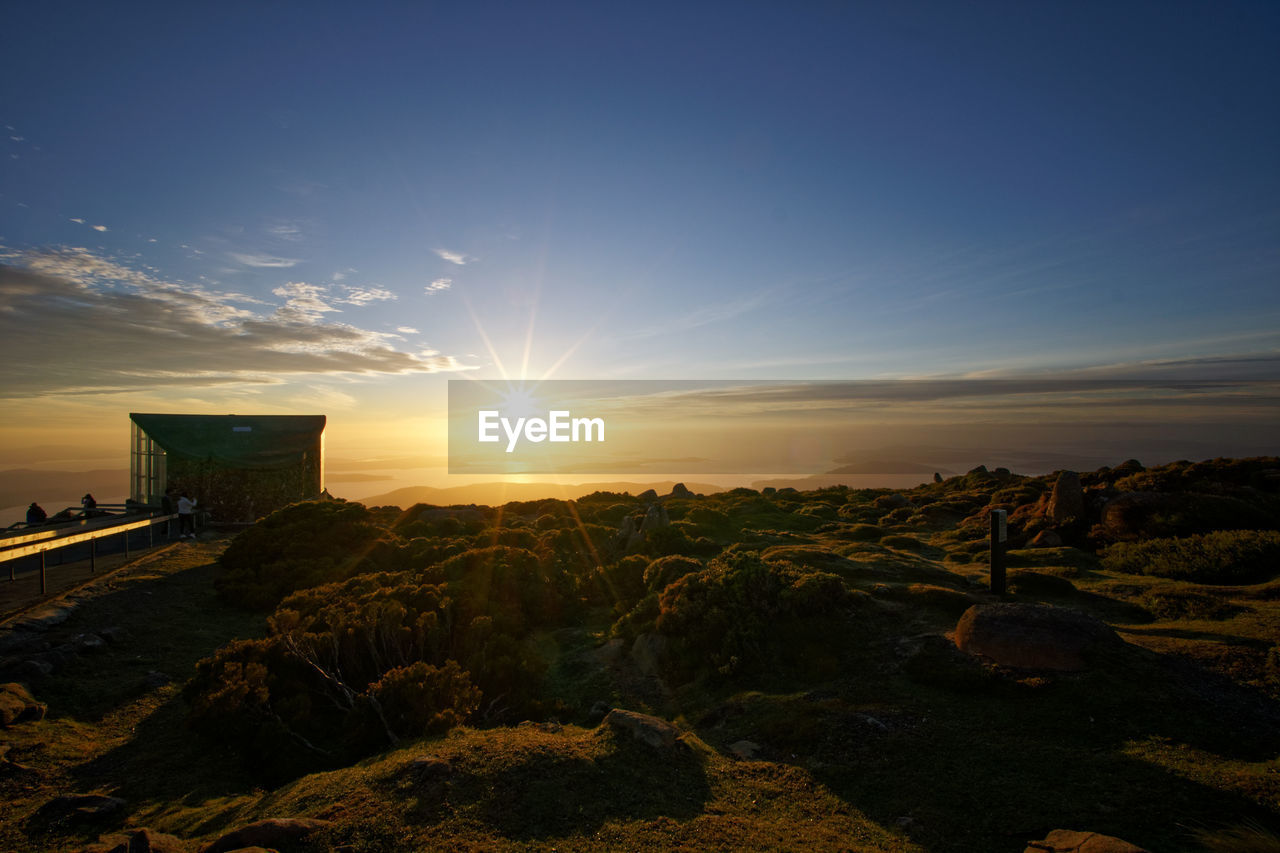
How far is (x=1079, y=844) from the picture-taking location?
4.81 meters

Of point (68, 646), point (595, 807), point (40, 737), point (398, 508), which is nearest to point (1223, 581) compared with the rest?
point (595, 807)

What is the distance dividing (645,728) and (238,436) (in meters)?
31.0

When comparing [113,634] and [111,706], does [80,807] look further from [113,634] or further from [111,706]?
[113,634]

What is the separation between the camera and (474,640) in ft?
38.5

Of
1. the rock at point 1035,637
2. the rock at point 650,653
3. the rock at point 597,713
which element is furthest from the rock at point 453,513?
the rock at point 1035,637

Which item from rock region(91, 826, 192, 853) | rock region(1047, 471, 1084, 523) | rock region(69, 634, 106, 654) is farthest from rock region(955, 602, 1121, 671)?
rock region(69, 634, 106, 654)

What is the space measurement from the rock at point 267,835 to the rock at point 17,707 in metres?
6.42

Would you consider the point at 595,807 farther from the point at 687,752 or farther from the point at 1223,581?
the point at 1223,581

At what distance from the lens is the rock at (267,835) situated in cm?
499

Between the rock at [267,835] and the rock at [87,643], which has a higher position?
the rock at [267,835]

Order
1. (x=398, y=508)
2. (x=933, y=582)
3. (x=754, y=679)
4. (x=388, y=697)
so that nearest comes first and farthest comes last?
(x=388, y=697) → (x=754, y=679) → (x=933, y=582) → (x=398, y=508)

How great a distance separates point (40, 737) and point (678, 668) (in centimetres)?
951

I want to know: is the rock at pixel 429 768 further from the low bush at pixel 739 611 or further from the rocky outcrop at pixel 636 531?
the rocky outcrop at pixel 636 531

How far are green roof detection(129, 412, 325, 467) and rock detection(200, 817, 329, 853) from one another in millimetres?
29331
